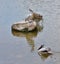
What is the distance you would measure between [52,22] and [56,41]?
1763 mm

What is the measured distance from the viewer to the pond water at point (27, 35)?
8.08m

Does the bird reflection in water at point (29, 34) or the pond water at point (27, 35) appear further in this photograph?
the bird reflection in water at point (29, 34)

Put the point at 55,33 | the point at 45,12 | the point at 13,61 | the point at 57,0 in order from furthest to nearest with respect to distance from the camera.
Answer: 1. the point at 57,0
2. the point at 45,12
3. the point at 55,33
4. the point at 13,61

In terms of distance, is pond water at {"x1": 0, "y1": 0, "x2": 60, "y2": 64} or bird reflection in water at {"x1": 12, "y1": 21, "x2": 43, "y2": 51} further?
bird reflection in water at {"x1": 12, "y1": 21, "x2": 43, "y2": 51}

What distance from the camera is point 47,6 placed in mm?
12773

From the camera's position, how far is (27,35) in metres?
10.0

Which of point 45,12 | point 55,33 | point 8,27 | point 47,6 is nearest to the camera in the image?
point 55,33

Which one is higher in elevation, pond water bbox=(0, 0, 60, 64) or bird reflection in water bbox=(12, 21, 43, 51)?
pond water bbox=(0, 0, 60, 64)

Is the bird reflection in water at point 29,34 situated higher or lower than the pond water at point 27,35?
lower

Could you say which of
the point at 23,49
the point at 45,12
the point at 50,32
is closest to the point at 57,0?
the point at 45,12

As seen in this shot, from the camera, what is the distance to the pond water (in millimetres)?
8078

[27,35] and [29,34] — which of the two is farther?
[29,34]

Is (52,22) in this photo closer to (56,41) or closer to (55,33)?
(55,33)

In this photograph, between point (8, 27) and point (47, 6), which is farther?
point (47, 6)
